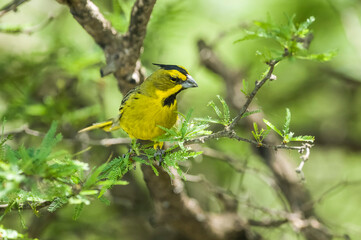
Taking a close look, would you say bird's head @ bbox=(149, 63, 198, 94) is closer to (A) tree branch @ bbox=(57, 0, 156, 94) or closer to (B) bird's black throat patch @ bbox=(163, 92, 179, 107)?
(B) bird's black throat patch @ bbox=(163, 92, 179, 107)

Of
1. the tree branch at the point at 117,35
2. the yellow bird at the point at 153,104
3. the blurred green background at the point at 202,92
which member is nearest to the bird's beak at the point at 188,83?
the yellow bird at the point at 153,104

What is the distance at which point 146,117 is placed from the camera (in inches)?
126

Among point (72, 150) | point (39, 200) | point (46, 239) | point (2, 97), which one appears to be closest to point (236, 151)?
point (72, 150)

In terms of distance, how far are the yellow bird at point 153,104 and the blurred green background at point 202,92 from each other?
990mm

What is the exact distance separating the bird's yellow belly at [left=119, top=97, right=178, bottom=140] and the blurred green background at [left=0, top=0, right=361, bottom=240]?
1106mm

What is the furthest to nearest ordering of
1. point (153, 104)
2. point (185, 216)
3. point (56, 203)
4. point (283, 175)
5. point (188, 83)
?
point (283, 175) → point (185, 216) → point (188, 83) → point (153, 104) → point (56, 203)

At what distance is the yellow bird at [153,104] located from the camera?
3162 millimetres

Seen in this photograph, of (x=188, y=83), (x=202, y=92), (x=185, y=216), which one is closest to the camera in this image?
(x=188, y=83)

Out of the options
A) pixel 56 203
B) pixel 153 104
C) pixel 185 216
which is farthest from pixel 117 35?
pixel 185 216

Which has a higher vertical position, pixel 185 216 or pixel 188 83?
pixel 188 83

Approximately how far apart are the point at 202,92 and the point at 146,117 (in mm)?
3028

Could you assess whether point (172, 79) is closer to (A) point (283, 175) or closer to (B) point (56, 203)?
(B) point (56, 203)

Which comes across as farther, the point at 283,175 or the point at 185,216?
the point at 283,175

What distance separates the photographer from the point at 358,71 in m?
5.35
